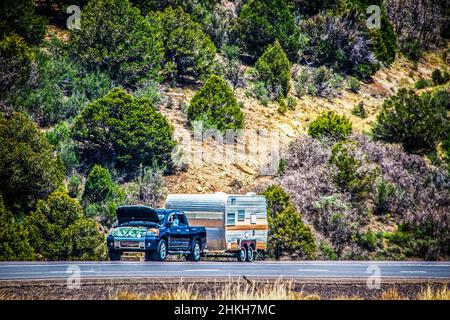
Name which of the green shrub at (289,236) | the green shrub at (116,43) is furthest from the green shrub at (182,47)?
the green shrub at (289,236)

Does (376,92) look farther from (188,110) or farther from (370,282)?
(370,282)

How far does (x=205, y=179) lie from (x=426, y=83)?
93.0 ft

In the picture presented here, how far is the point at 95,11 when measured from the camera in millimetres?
47062

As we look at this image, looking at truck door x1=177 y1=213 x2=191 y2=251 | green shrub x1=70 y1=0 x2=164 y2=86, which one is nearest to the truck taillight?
truck door x1=177 y1=213 x2=191 y2=251

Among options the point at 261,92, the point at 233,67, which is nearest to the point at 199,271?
the point at 261,92

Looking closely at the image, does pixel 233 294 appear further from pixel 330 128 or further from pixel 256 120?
pixel 256 120

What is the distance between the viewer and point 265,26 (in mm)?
55844

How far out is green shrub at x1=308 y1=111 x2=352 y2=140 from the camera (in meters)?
45.0

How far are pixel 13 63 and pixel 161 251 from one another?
79.5 ft

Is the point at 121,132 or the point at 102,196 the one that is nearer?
the point at 102,196

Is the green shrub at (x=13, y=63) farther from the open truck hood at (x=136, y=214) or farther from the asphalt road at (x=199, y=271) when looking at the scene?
the asphalt road at (x=199, y=271)

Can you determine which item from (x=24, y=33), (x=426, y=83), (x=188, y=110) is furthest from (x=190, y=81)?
(x=426, y=83)

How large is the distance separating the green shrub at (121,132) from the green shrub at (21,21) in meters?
11.6

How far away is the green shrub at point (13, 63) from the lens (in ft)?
141
